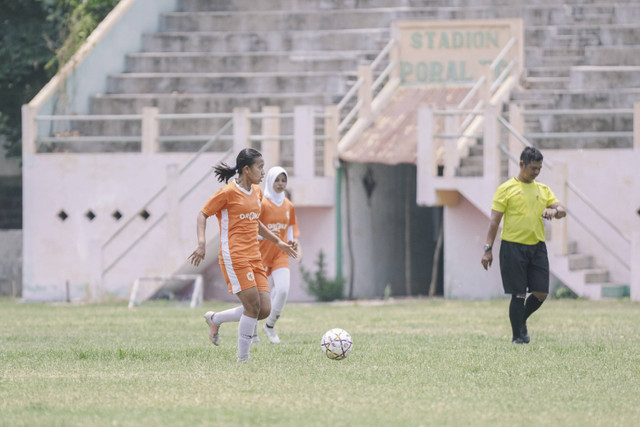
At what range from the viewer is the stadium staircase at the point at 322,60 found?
25.9 m

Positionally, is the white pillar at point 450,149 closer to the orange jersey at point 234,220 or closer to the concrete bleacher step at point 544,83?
the concrete bleacher step at point 544,83

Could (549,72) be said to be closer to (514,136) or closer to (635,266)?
(514,136)

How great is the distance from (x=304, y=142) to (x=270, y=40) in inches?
232

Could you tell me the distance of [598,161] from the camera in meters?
24.0

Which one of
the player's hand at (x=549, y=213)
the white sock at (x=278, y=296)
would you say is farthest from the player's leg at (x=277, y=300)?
the player's hand at (x=549, y=213)

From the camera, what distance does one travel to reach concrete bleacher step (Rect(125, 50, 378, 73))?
2892 centimetres

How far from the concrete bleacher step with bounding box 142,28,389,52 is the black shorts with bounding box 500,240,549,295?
15819 mm

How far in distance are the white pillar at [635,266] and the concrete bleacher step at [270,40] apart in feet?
30.0

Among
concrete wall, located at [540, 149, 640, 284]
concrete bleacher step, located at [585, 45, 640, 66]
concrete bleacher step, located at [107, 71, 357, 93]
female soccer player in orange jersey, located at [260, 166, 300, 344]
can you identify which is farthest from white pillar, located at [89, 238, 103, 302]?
concrete bleacher step, located at [585, 45, 640, 66]

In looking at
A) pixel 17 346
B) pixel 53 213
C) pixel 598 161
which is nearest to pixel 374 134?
pixel 598 161

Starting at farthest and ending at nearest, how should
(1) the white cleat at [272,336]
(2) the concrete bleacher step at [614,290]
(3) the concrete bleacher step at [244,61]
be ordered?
(3) the concrete bleacher step at [244,61] < (2) the concrete bleacher step at [614,290] < (1) the white cleat at [272,336]

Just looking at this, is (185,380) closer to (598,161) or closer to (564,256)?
(564,256)

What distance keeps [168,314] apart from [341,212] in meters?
5.66

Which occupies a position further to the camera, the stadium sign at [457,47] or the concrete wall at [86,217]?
the stadium sign at [457,47]
